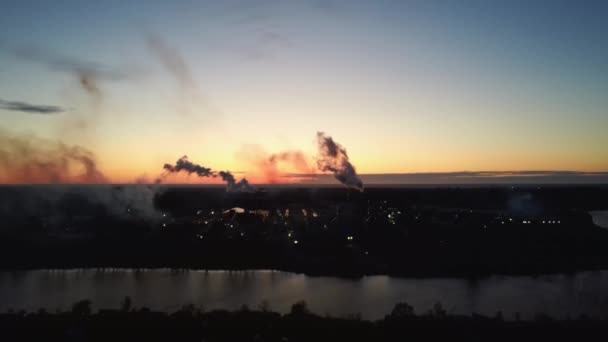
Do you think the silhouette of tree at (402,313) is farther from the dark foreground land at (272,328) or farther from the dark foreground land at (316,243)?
the dark foreground land at (316,243)

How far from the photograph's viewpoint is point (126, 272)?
30203 millimetres

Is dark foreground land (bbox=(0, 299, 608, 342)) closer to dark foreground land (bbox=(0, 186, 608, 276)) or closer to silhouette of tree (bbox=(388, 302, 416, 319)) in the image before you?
silhouette of tree (bbox=(388, 302, 416, 319))

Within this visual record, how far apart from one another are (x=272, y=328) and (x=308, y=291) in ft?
31.8

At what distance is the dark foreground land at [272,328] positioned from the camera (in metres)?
14.6

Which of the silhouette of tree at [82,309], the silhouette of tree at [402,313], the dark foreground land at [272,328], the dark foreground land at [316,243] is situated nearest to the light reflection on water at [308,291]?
the dark foreground land at [316,243]

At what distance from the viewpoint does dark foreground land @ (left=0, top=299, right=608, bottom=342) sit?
1461 cm

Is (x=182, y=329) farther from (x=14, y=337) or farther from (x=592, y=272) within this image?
(x=592, y=272)

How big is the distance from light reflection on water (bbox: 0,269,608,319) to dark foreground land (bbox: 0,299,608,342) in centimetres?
449

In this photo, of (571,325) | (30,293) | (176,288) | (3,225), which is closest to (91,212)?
(3,225)

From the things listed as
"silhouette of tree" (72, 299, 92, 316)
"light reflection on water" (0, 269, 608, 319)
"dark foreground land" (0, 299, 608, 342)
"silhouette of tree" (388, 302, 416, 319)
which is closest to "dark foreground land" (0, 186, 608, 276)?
"light reflection on water" (0, 269, 608, 319)

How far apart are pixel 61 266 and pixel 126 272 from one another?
A: 541 centimetres

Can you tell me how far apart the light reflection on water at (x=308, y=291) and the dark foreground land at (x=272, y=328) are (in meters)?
4.49

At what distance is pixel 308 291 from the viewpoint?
24.8m

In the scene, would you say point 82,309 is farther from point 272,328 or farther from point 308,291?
point 308,291
